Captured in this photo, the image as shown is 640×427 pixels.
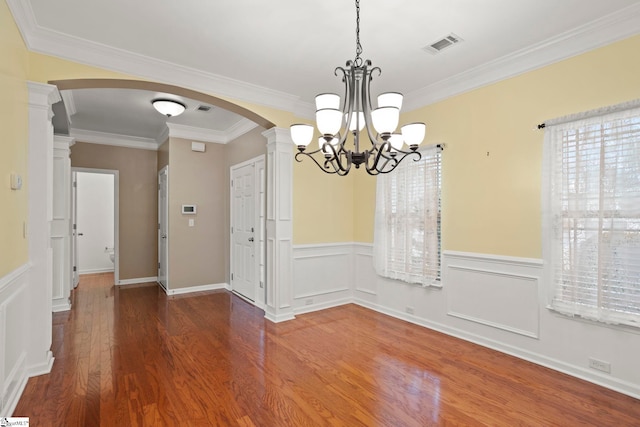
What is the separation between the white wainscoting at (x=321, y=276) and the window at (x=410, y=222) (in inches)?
22.9

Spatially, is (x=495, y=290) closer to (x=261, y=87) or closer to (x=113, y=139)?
(x=261, y=87)

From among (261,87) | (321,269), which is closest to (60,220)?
(261,87)

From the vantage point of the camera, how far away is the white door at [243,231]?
509cm

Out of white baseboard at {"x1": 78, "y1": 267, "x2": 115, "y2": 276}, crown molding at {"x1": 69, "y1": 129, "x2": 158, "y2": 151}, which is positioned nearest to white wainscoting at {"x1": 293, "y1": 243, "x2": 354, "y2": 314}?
crown molding at {"x1": 69, "y1": 129, "x2": 158, "y2": 151}

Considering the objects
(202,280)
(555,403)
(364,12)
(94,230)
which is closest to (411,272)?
(555,403)

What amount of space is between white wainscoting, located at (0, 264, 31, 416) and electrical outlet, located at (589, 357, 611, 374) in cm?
412

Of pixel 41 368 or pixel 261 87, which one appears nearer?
pixel 41 368

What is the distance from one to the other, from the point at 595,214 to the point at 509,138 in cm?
99

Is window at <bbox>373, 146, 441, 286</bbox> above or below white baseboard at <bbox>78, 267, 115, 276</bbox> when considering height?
above

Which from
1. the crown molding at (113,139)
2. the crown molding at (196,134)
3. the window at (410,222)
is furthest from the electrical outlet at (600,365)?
the crown molding at (113,139)

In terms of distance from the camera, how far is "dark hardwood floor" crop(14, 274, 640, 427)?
7.13ft

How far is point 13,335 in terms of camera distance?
89.6 inches

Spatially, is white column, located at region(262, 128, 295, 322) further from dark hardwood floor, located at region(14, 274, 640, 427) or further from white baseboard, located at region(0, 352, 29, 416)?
white baseboard, located at region(0, 352, 29, 416)

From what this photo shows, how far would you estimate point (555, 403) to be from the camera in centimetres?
232
